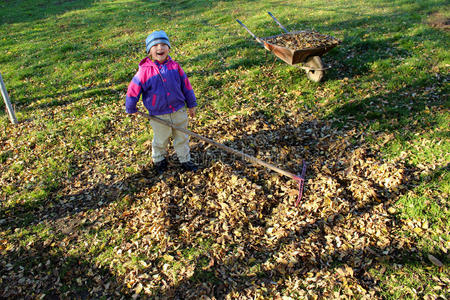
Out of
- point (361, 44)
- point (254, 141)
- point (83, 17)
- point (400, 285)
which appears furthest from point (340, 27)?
point (83, 17)

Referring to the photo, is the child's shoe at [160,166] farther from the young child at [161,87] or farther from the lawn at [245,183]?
the young child at [161,87]

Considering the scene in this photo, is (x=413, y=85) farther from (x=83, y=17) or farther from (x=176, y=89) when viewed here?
(x=83, y=17)

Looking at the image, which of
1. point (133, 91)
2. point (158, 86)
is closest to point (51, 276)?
point (133, 91)

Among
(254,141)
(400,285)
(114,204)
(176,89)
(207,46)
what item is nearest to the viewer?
(400,285)

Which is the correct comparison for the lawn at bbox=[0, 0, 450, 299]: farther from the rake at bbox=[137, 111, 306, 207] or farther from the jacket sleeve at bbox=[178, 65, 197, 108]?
the jacket sleeve at bbox=[178, 65, 197, 108]

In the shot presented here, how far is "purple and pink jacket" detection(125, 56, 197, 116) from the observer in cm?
458

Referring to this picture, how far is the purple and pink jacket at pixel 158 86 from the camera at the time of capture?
180 inches

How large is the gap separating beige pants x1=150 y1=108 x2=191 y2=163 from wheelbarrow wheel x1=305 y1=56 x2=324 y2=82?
13.3ft

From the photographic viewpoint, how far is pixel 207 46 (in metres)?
10.7

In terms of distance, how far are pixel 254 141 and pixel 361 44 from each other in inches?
222

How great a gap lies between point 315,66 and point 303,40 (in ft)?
2.31

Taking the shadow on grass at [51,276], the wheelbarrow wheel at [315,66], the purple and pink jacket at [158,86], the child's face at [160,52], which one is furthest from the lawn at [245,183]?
the child's face at [160,52]

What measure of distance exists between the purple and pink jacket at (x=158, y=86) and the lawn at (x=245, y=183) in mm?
1349

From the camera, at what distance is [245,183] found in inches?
198
